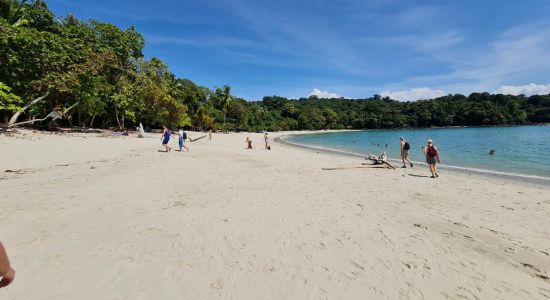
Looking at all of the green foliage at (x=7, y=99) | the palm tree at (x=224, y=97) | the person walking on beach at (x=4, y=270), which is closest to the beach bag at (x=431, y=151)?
the person walking on beach at (x=4, y=270)

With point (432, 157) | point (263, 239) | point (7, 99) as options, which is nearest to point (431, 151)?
point (432, 157)

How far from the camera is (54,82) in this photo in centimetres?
2577

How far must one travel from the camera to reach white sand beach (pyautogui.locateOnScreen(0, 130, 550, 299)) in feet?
13.9

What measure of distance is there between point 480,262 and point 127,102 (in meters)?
37.2

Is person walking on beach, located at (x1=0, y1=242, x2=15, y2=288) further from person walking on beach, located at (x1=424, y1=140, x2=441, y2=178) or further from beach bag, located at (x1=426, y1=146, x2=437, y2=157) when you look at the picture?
beach bag, located at (x1=426, y1=146, x2=437, y2=157)

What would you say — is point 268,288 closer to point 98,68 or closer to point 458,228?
point 458,228

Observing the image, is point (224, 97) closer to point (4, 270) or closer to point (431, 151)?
point (431, 151)

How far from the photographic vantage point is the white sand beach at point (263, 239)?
423 centimetres

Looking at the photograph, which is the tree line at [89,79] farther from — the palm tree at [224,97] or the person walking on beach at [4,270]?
the person walking on beach at [4,270]

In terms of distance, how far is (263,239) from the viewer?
19.2ft

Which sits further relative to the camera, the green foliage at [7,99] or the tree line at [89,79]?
the tree line at [89,79]

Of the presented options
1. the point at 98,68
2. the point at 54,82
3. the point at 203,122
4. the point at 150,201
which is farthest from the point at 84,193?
the point at 203,122

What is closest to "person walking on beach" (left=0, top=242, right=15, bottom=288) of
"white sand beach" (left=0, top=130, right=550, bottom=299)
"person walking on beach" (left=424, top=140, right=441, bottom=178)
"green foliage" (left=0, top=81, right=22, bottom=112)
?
"white sand beach" (left=0, top=130, right=550, bottom=299)

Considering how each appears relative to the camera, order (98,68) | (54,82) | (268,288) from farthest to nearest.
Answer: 1. (98,68)
2. (54,82)
3. (268,288)
